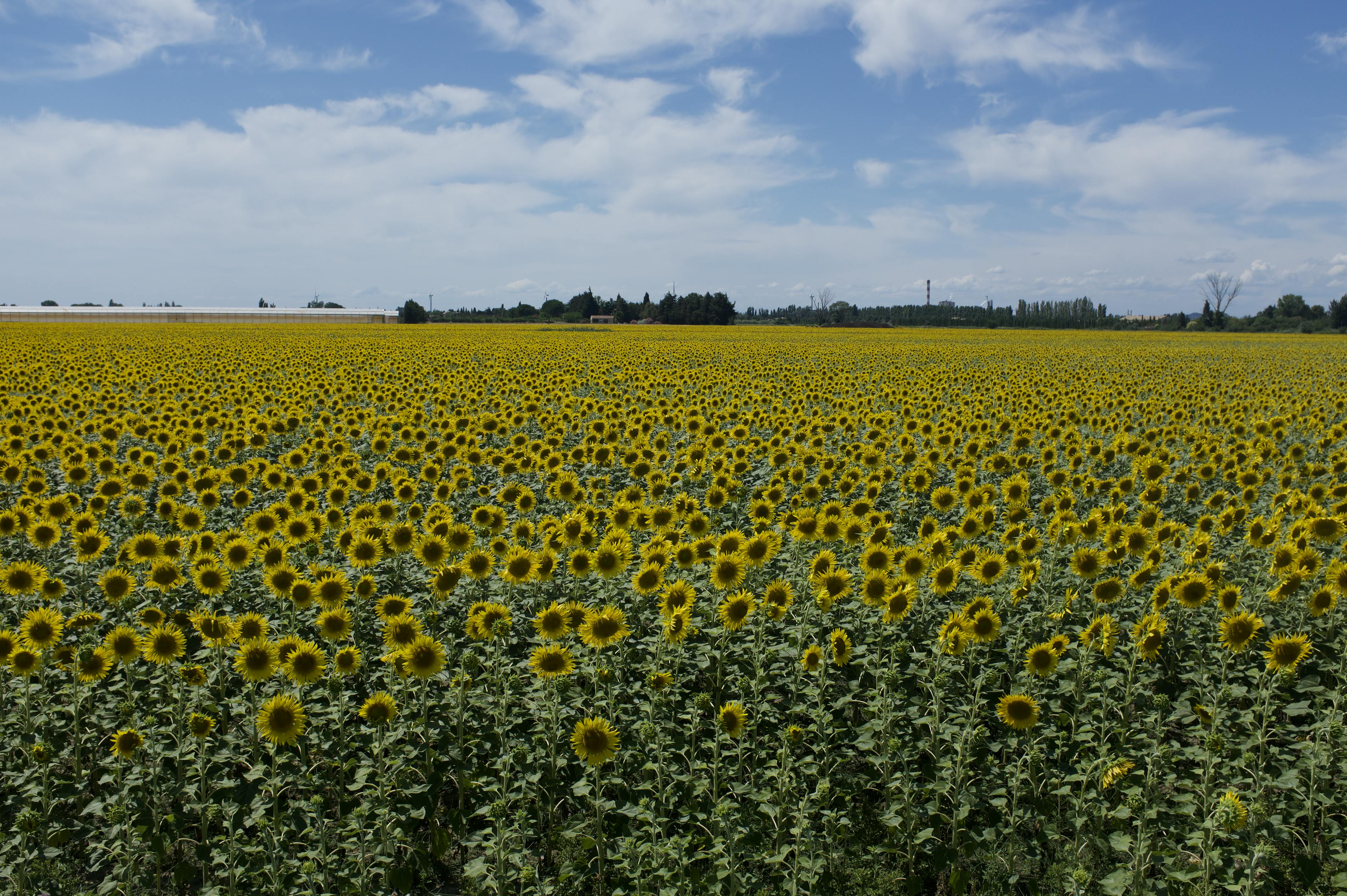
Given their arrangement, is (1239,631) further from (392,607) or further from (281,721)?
(281,721)

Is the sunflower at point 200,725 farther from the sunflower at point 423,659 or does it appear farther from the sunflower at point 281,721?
the sunflower at point 423,659

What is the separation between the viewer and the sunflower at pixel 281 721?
3.88m

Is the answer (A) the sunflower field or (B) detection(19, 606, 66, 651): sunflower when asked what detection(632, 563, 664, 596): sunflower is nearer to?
(A) the sunflower field

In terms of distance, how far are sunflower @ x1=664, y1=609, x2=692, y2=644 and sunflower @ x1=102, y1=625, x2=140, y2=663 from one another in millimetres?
3041

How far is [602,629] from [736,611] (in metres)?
0.86

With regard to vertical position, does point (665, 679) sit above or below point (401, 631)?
below

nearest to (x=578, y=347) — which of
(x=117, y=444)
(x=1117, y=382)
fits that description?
(x=1117, y=382)

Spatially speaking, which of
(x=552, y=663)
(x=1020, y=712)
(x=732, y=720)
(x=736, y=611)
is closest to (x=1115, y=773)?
(x=1020, y=712)

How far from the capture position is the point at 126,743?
12.5 feet

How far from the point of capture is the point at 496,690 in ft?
15.3

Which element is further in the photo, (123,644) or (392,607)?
(392,607)

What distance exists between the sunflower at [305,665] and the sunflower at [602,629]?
1.43 meters

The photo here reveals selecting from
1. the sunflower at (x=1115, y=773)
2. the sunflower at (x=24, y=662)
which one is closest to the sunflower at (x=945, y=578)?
the sunflower at (x=1115, y=773)

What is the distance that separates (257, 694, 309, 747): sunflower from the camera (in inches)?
153
